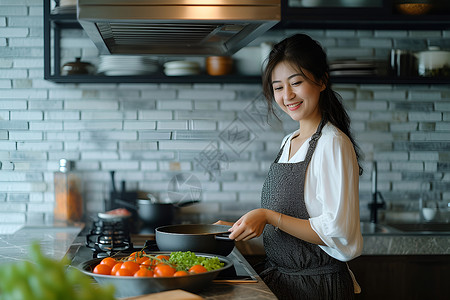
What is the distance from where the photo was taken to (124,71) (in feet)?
11.4

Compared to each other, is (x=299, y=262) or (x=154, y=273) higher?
(x=154, y=273)

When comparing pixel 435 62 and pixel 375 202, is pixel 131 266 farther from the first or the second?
pixel 435 62

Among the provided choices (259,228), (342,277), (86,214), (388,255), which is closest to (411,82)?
(388,255)

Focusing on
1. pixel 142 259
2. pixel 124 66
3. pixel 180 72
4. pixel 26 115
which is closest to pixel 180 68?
pixel 180 72

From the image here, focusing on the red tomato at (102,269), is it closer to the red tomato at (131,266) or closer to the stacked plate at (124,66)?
the red tomato at (131,266)

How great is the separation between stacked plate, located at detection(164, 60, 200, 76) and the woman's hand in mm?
1692

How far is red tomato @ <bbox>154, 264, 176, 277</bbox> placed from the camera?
5.26 feet

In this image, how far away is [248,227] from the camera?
1.96 metres

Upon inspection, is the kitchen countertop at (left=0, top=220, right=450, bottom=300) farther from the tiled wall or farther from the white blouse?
the white blouse

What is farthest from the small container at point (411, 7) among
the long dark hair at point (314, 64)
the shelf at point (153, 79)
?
the long dark hair at point (314, 64)

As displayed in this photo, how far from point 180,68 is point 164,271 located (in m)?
2.10

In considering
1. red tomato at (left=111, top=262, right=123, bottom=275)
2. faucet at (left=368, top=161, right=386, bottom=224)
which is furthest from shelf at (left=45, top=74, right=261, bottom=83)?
red tomato at (left=111, top=262, right=123, bottom=275)

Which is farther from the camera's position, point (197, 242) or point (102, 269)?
point (197, 242)

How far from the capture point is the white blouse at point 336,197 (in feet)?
6.65
